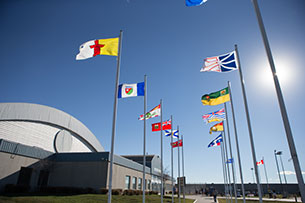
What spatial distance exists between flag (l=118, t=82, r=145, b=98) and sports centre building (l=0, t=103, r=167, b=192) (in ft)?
57.8

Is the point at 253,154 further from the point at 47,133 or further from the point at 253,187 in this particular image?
the point at 253,187

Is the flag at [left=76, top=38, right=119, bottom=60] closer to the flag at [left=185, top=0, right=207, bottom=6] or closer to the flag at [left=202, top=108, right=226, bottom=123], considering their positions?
the flag at [left=185, top=0, right=207, bottom=6]

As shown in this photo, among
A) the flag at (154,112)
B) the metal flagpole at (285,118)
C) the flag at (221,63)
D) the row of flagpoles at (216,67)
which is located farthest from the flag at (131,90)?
the metal flagpole at (285,118)

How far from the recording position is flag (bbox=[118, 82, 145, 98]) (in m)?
12.7

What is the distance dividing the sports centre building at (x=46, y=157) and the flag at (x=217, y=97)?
61.0 ft

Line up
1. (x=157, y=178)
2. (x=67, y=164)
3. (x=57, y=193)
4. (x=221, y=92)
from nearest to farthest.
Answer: (x=221, y=92)
(x=57, y=193)
(x=67, y=164)
(x=157, y=178)

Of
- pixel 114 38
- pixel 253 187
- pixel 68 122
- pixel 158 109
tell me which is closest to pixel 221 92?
pixel 158 109

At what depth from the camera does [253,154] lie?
9773 millimetres

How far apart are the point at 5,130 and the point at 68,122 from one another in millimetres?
11480

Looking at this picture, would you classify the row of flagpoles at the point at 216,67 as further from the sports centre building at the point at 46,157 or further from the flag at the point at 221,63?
the sports centre building at the point at 46,157

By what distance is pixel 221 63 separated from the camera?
1203 cm

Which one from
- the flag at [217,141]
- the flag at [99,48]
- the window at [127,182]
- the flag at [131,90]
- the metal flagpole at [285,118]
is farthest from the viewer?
the window at [127,182]

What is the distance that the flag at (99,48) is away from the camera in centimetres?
1058

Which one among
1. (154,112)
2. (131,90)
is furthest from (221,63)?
(154,112)
